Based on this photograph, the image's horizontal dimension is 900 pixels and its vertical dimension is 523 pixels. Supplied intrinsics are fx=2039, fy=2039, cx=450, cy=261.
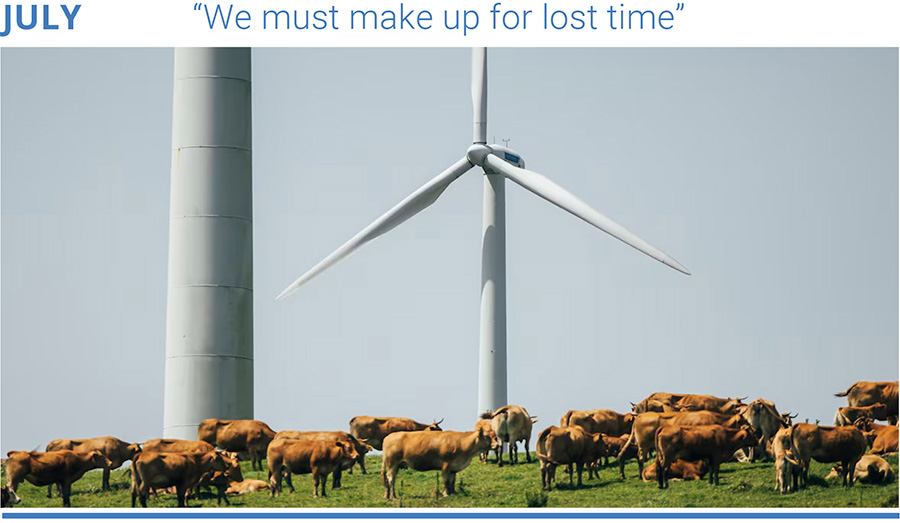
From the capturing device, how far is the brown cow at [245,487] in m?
38.0

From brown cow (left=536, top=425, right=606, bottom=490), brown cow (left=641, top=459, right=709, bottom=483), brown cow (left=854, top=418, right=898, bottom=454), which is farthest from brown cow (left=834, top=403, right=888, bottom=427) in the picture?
brown cow (left=536, top=425, right=606, bottom=490)

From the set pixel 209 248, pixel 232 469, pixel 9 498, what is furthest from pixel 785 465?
pixel 209 248

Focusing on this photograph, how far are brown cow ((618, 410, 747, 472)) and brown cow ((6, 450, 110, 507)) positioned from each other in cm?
1044

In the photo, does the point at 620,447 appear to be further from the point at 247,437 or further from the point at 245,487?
the point at 247,437

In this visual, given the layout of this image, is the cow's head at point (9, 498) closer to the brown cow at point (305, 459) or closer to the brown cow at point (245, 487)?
the brown cow at point (245, 487)

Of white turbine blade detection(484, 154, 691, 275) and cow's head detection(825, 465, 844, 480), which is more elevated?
white turbine blade detection(484, 154, 691, 275)

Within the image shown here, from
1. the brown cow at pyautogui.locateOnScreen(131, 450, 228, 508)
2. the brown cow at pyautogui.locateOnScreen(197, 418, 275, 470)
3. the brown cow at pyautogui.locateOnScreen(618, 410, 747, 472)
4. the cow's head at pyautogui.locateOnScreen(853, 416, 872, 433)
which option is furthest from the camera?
the brown cow at pyautogui.locateOnScreen(197, 418, 275, 470)

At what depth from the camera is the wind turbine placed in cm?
5131

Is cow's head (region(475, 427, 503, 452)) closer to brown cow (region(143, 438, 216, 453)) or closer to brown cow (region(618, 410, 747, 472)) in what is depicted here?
brown cow (region(618, 410, 747, 472))

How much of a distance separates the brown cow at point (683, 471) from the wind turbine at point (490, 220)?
12197 millimetres

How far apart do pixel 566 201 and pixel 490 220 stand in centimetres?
232

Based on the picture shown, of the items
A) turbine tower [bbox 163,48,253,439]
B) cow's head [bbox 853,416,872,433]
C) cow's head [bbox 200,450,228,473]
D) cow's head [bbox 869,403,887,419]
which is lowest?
cow's head [bbox 200,450,228,473]

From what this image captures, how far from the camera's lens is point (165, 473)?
36625mm

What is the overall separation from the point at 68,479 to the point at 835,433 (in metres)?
14.3
